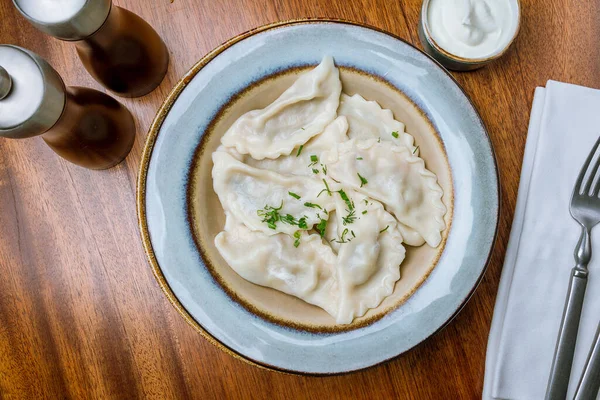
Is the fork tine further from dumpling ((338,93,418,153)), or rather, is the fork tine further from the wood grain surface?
dumpling ((338,93,418,153))

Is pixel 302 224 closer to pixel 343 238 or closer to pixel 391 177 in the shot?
pixel 343 238

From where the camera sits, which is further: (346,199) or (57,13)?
(346,199)

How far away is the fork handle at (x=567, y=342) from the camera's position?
188 centimetres

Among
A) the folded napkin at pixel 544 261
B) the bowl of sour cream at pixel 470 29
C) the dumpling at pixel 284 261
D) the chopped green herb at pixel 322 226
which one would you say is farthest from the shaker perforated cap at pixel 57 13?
the folded napkin at pixel 544 261

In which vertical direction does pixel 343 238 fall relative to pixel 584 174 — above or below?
below

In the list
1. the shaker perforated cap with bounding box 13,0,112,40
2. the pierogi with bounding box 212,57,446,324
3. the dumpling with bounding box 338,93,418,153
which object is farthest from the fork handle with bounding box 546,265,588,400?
the shaker perforated cap with bounding box 13,0,112,40

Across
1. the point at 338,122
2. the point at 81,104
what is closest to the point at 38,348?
the point at 81,104

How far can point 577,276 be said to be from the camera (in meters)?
1.90

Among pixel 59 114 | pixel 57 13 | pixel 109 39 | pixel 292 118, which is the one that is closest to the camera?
pixel 57 13

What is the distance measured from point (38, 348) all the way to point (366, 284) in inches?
53.0

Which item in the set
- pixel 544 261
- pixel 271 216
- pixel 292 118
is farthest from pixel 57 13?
pixel 544 261

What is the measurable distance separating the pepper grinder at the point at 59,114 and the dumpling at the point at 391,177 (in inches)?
32.2

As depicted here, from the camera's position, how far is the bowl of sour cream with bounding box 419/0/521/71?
6.27ft

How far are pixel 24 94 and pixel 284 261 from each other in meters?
1.04
